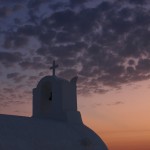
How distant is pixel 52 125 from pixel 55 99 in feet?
9.39

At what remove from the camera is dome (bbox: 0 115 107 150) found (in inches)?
663

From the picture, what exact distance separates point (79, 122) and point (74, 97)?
5.42 ft

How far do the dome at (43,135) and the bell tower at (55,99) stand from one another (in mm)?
910

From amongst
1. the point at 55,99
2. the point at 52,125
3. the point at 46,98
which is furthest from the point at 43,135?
the point at 46,98

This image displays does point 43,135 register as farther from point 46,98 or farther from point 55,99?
point 46,98

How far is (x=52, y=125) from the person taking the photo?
66.1 feet

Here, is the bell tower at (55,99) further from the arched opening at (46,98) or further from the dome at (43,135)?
the dome at (43,135)

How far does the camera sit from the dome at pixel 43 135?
16.8 meters

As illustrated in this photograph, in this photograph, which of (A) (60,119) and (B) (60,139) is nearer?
(B) (60,139)

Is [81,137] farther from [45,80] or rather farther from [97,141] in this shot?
[45,80]

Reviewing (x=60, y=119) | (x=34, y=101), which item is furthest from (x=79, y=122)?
(x=34, y=101)

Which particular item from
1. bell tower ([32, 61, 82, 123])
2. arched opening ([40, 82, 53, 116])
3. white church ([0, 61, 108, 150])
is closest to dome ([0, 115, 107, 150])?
white church ([0, 61, 108, 150])

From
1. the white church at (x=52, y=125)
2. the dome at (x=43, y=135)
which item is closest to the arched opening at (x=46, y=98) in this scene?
the white church at (x=52, y=125)

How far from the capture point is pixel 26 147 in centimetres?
1697
